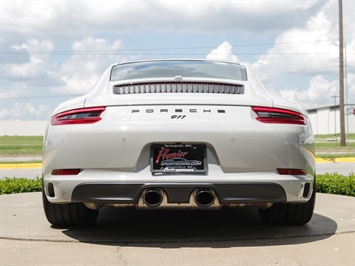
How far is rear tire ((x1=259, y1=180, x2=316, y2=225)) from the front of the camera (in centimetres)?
446

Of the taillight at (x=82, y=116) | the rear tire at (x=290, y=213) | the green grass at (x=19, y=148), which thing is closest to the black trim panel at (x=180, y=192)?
the taillight at (x=82, y=116)

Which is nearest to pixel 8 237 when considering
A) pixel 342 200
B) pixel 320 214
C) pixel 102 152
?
pixel 102 152

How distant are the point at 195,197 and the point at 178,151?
1.17ft

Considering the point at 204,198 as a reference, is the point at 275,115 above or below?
above

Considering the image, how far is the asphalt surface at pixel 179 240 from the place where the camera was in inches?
138

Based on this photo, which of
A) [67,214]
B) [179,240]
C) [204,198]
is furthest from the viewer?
[67,214]

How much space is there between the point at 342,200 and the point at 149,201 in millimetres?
3621

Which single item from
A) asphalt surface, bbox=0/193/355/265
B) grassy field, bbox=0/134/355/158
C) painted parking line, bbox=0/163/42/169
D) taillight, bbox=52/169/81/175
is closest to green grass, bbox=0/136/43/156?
grassy field, bbox=0/134/355/158

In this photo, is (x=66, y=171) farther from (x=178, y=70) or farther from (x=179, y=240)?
(x=178, y=70)

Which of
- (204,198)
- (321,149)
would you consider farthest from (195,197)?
(321,149)

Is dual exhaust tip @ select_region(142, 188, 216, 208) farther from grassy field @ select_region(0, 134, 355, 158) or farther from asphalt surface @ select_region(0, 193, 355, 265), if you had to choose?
grassy field @ select_region(0, 134, 355, 158)

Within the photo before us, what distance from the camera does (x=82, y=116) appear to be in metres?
3.85

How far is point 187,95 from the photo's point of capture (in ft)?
12.7

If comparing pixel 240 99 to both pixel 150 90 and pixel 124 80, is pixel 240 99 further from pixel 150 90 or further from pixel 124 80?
pixel 124 80
